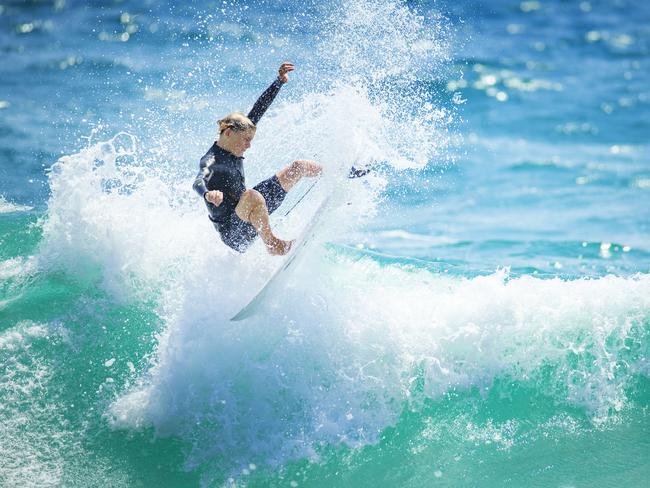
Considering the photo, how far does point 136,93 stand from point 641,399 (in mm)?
10959

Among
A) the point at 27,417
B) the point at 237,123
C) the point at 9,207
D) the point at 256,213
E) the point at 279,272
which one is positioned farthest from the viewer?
the point at 9,207

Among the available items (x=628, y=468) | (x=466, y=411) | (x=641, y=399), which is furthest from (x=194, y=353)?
(x=641, y=399)

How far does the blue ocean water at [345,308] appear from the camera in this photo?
5.32 metres

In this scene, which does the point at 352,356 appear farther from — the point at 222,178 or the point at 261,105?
the point at 261,105

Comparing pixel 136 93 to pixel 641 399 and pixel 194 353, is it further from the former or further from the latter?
pixel 641 399

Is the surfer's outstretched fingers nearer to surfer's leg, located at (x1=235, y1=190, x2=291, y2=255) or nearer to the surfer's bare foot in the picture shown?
surfer's leg, located at (x1=235, y1=190, x2=291, y2=255)

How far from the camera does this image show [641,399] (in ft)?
19.8

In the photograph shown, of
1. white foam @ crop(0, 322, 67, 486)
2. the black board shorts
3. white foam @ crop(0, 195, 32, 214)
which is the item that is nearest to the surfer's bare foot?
the black board shorts

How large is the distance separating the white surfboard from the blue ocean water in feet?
0.54

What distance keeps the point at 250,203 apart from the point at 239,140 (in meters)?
0.57

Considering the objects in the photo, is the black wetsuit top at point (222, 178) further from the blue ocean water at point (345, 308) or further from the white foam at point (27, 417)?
the white foam at point (27, 417)

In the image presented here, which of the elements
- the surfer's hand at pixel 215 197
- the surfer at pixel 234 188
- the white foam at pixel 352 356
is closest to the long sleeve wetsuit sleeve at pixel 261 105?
the surfer at pixel 234 188

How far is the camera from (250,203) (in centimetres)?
554

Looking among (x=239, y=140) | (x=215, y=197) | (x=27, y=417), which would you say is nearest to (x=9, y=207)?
(x=27, y=417)
